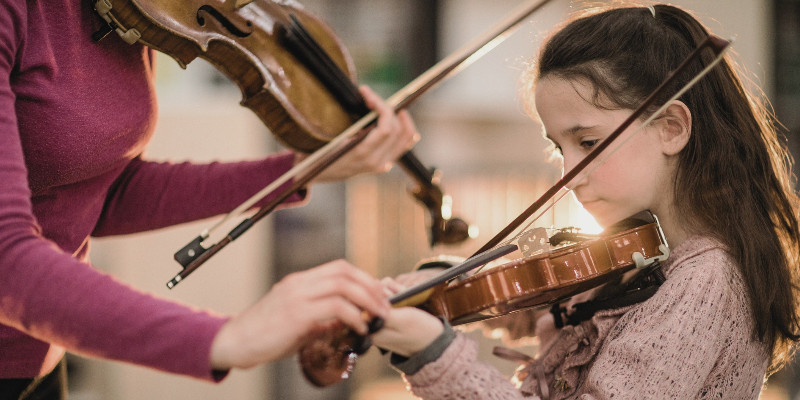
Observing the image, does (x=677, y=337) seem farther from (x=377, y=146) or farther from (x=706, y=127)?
(x=377, y=146)

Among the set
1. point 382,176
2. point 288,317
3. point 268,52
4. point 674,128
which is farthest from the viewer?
point 382,176

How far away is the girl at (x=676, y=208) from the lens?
77cm

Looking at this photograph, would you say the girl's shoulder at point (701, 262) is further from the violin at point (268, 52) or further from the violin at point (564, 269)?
the violin at point (268, 52)

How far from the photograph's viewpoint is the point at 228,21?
0.97 m

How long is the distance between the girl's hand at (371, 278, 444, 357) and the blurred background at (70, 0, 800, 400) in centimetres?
141

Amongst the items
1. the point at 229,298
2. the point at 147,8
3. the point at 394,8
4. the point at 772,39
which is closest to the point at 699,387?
the point at 147,8

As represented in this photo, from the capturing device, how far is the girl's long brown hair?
2.87 feet

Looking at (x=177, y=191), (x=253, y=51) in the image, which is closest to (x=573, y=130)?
(x=253, y=51)

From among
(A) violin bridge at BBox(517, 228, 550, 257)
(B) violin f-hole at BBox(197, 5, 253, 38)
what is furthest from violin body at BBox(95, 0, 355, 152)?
(A) violin bridge at BBox(517, 228, 550, 257)

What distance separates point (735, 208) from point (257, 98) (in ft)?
2.25

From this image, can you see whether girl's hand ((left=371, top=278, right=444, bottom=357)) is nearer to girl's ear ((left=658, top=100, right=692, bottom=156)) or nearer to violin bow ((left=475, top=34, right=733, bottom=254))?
violin bow ((left=475, top=34, right=733, bottom=254))

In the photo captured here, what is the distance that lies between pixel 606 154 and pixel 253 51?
53cm

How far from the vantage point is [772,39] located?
2756 mm

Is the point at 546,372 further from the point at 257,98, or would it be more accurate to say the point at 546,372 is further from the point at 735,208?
the point at 257,98
